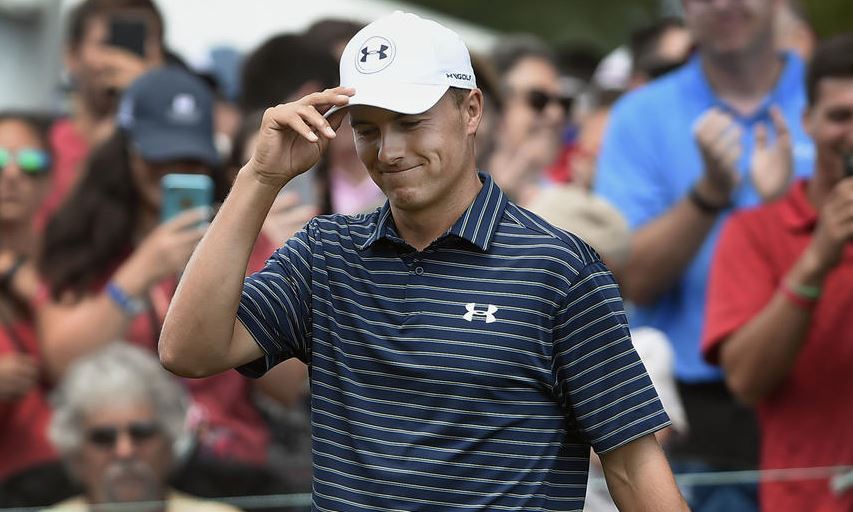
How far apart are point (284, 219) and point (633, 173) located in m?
1.61

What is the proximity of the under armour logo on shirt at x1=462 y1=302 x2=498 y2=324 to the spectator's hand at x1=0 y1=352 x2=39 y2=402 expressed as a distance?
2.70 m

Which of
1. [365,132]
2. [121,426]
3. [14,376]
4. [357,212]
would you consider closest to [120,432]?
[121,426]

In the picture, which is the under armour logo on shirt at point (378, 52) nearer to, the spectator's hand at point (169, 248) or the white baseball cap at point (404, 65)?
the white baseball cap at point (404, 65)

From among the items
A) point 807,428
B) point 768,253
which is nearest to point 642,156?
point 768,253


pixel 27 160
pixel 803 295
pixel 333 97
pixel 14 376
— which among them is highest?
pixel 333 97

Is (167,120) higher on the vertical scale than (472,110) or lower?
lower

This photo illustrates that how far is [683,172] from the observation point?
6422 mm

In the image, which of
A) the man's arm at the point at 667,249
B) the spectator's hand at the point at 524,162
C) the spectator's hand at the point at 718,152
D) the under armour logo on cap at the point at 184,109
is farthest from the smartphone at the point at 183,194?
the spectator's hand at the point at 718,152

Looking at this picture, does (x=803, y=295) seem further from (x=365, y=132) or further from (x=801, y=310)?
(x=365, y=132)

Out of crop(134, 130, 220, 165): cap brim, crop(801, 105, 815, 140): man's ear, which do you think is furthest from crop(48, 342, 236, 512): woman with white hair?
crop(801, 105, 815, 140): man's ear

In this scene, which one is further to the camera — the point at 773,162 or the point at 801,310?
the point at 773,162

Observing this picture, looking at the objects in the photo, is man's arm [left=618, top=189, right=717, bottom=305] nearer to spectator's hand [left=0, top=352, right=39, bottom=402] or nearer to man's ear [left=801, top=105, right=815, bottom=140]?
man's ear [left=801, top=105, right=815, bottom=140]

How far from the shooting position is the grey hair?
539cm

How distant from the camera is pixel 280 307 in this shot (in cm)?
348
